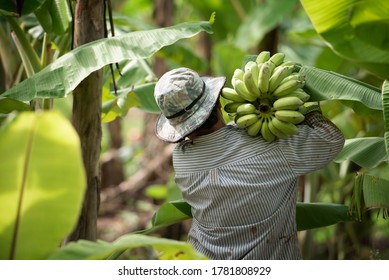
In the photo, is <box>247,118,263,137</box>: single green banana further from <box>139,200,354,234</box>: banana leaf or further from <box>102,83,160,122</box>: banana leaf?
<box>102,83,160,122</box>: banana leaf

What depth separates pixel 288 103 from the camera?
2.62 meters

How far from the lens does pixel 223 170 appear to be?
265cm

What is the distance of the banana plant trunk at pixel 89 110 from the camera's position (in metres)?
3.24

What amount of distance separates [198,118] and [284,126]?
306 millimetres

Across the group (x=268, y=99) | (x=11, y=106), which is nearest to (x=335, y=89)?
(x=268, y=99)

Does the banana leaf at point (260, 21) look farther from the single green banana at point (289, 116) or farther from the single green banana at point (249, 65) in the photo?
the single green banana at point (289, 116)

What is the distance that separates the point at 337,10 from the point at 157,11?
4.69 metres

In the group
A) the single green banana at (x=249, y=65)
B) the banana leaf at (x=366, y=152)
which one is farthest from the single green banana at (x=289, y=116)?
the banana leaf at (x=366, y=152)

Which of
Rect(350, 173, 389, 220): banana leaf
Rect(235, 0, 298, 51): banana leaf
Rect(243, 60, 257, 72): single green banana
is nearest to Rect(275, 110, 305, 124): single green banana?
Rect(243, 60, 257, 72): single green banana

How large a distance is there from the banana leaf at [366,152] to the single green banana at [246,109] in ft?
1.99

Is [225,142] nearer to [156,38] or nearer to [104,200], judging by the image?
[156,38]

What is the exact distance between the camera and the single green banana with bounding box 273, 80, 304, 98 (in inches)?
104

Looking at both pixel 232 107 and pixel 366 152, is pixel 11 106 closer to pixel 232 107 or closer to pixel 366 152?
pixel 232 107

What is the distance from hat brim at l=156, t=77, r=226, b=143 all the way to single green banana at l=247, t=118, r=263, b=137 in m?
0.16
